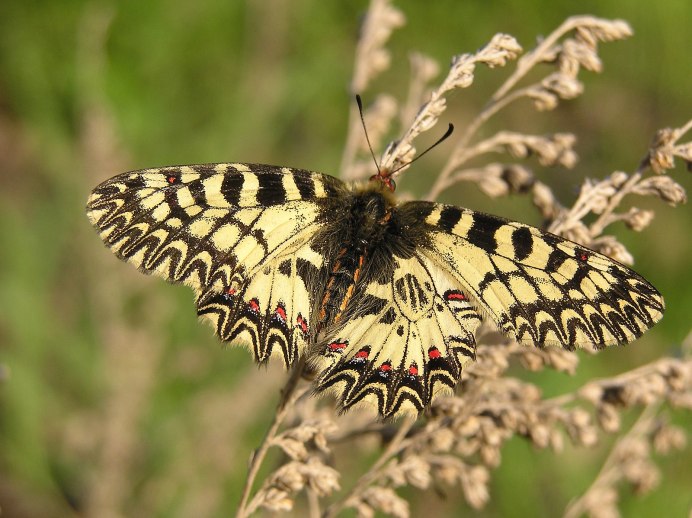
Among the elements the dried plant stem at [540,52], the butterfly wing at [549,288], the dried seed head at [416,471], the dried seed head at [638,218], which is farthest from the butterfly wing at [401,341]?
the dried plant stem at [540,52]

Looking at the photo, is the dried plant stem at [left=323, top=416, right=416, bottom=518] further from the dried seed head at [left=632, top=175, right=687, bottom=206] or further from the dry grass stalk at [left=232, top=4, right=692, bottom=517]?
the dried seed head at [left=632, top=175, right=687, bottom=206]

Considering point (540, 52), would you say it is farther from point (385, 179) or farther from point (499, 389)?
point (499, 389)

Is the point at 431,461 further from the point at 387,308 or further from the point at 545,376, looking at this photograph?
the point at 545,376

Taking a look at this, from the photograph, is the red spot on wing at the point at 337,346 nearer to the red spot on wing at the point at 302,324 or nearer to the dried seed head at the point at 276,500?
the red spot on wing at the point at 302,324

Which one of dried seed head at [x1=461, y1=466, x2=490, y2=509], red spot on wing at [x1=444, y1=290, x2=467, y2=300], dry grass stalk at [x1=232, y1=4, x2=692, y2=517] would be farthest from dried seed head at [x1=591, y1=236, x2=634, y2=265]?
dried seed head at [x1=461, y1=466, x2=490, y2=509]

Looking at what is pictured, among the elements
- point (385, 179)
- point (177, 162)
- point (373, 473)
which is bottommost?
point (373, 473)

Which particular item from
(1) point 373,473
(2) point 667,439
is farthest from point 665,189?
(1) point 373,473
